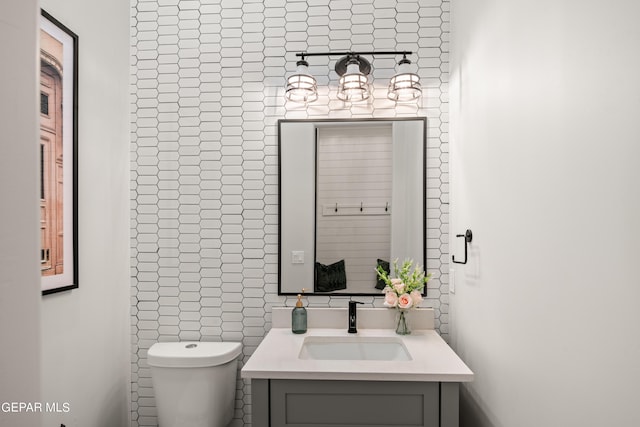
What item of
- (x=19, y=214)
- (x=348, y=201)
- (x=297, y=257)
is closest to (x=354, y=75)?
(x=348, y=201)

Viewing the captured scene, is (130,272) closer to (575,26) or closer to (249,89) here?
(249,89)

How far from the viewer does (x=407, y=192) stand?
2.05 meters

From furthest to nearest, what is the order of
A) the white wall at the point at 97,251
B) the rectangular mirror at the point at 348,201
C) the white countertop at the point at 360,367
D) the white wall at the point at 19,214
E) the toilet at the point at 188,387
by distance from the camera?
the rectangular mirror at the point at 348,201, the toilet at the point at 188,387, the white wall at the point at 97,251, the white countertop at the point at 360,367, the white wall at the point at 19,214

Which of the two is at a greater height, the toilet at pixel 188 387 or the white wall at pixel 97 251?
the white wall at pixel 97 251

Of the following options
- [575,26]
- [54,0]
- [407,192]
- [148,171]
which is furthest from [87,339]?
[575,26]

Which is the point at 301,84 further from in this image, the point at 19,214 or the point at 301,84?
the point at 19,214

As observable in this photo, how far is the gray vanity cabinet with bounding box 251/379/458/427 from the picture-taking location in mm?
A: 1455

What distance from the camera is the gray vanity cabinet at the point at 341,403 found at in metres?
1.46

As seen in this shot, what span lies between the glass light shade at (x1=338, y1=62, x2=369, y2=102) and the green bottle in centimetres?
107

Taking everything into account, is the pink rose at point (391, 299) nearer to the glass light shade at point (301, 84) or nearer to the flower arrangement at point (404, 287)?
the flower arrangement at point (404, 287)

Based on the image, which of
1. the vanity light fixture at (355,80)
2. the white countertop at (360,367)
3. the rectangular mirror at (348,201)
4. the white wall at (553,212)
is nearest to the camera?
the white wall at (553,212)

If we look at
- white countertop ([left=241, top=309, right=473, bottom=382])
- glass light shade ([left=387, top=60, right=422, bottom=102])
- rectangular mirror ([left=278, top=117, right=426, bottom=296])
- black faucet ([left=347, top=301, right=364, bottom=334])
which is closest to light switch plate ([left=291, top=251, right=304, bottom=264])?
rectangular mirror ([left=278, top=117, right=426, bottom=296])

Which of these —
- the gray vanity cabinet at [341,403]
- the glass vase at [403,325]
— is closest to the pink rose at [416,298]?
the glass vase at [403,325]

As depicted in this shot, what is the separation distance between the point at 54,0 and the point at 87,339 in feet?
4.61
